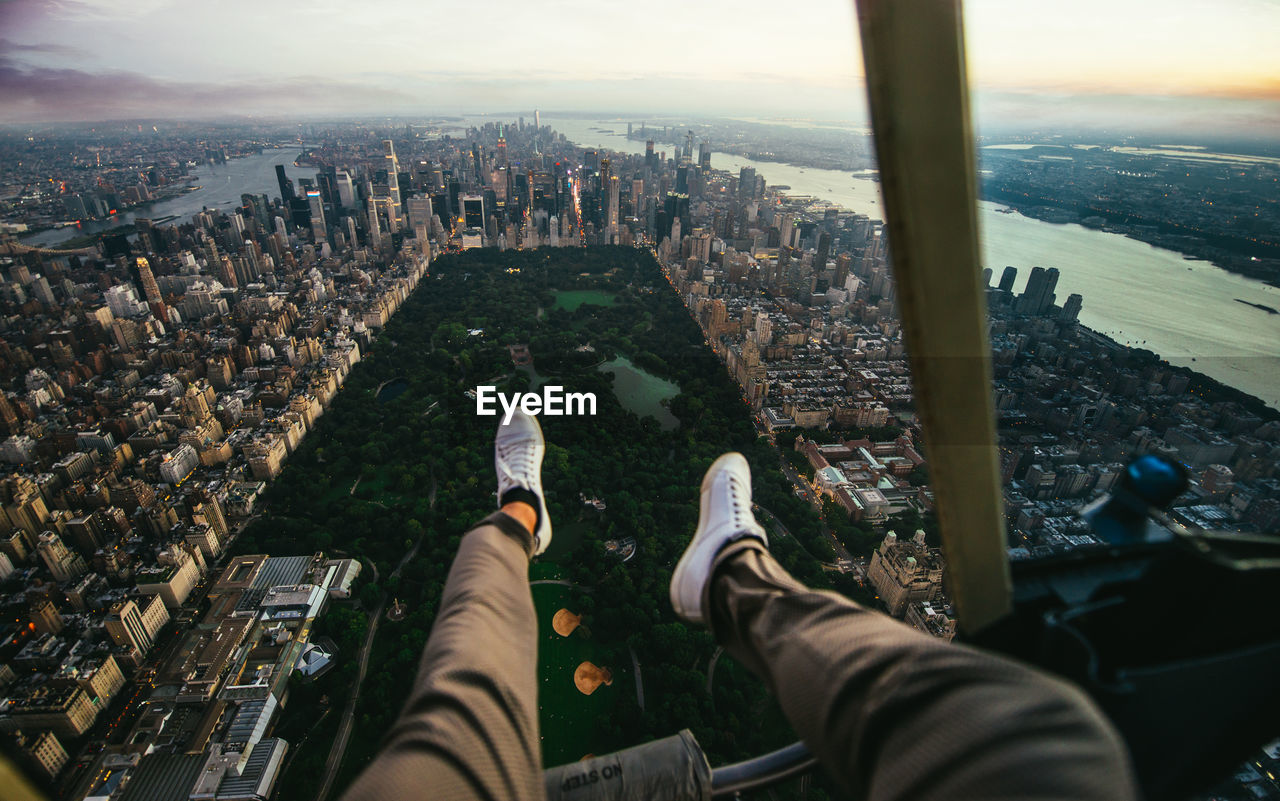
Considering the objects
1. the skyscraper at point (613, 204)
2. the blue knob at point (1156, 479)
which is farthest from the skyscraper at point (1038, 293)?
the skyscraper at point (613, 204)

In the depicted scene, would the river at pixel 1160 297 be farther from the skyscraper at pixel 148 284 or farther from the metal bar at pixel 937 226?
the skyscraper at pixel 148 284

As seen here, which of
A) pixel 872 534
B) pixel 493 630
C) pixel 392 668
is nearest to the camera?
pixel 493 630

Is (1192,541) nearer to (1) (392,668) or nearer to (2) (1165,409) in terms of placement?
(1) (392,668)

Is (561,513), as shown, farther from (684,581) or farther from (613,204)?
(613,204)

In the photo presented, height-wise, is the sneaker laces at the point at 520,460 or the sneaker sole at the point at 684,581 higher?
the sneaker sole at the point at 684,581

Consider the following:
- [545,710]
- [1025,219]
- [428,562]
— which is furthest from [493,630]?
[1025,219]

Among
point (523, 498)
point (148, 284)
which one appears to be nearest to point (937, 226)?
point (523, 498)

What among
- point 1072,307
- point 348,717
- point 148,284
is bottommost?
point 348,717
